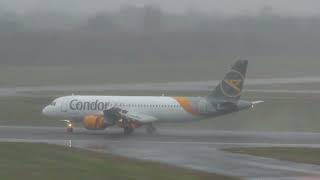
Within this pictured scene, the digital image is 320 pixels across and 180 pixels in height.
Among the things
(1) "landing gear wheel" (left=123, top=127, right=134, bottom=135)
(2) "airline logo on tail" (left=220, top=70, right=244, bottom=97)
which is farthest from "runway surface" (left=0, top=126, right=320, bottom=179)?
(2) "airline logo on tail" (left=220, top=70, right=244, bottom=97)

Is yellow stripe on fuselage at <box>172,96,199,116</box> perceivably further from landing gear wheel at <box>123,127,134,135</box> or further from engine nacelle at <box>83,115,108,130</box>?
engine nacelle at <box>83,115,108,130</box>

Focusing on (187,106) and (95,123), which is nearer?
(95,123)

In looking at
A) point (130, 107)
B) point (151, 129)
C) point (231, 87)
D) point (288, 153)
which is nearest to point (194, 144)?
point (288, 153)

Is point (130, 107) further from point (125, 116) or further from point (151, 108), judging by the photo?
point (125, 116)

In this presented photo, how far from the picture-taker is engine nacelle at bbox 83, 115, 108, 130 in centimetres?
4619

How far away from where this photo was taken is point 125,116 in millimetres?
47219

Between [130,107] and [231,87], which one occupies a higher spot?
[231,87]

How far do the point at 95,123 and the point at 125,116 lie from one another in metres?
2.12

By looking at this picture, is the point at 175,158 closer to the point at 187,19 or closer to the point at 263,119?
the point at 263,119

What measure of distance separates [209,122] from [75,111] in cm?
1041

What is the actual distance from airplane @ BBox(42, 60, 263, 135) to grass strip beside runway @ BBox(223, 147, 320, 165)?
1108 centimetres

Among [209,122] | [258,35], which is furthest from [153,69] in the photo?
[209,122]

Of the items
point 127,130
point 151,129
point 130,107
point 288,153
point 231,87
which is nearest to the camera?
point 288,153

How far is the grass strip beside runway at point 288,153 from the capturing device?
31.5 meters
